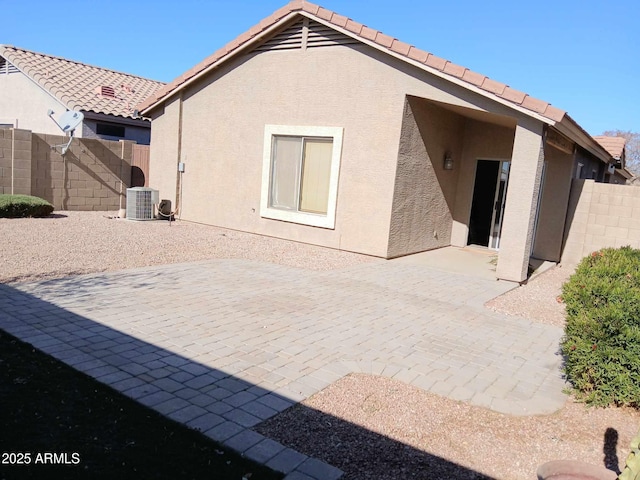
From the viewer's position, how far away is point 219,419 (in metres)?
3.85

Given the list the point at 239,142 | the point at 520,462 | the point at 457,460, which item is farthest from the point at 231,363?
the point at 239,142

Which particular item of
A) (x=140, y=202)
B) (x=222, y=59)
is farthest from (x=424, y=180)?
(x=140, y=202)

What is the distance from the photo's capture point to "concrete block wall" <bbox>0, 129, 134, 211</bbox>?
1473 centimetres

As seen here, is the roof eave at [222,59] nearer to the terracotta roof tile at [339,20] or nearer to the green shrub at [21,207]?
the terracotta roof tile at [339,20]

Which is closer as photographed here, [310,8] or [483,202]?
[310,8]

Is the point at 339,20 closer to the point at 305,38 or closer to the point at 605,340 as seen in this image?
the point at 305,38

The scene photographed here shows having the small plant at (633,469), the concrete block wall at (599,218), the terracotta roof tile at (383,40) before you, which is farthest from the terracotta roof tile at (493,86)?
the small plant at (633,469)

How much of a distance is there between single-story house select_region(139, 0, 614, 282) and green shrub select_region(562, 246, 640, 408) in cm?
502

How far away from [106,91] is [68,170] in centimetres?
666

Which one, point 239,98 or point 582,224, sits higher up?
point 239,98

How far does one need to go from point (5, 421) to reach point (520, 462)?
3.69 meters

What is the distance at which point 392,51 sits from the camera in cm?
1059

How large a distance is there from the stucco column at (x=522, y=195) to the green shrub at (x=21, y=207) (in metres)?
12.0

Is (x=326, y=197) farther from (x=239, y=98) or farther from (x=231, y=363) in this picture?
(x=231, y=363)
